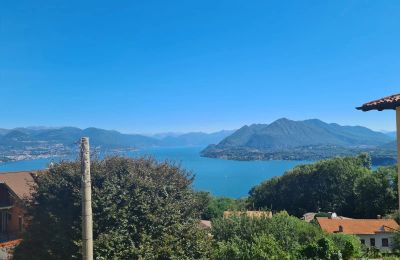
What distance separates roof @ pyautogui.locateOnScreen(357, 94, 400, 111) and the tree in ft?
26.0

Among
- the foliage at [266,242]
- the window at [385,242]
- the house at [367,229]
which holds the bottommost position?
the window at [385,242]

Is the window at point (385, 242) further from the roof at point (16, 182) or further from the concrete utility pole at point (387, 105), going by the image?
the concrete utility pole at point (387, 105)

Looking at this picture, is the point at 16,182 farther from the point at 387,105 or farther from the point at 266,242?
the point at 387,105

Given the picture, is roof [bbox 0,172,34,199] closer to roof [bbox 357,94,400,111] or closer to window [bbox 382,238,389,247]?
roof [bbox 357,94,400,111]

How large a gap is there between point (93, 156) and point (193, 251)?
506cm

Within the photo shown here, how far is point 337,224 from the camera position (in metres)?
41.3

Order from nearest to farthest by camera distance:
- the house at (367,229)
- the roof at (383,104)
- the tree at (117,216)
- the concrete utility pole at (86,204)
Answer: the concrete utility pole at (86,204) → the roof at (383,104) → the tree at (117,216) → the house at (367,229)

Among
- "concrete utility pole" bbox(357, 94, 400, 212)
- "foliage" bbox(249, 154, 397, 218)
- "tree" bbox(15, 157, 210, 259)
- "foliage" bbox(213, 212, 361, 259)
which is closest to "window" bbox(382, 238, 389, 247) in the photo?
"foliage" bbox(249, 154, 397, 218)

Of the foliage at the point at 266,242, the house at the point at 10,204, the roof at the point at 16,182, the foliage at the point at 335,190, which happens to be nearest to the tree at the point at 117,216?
the foliage at the point at 266,242

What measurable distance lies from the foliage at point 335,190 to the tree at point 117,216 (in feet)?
146

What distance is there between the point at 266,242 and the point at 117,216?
5162 millimetres

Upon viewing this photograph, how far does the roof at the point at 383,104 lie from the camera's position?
24.8 feet

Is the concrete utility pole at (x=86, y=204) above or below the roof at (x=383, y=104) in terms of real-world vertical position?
below

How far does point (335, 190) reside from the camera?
2389 inches
